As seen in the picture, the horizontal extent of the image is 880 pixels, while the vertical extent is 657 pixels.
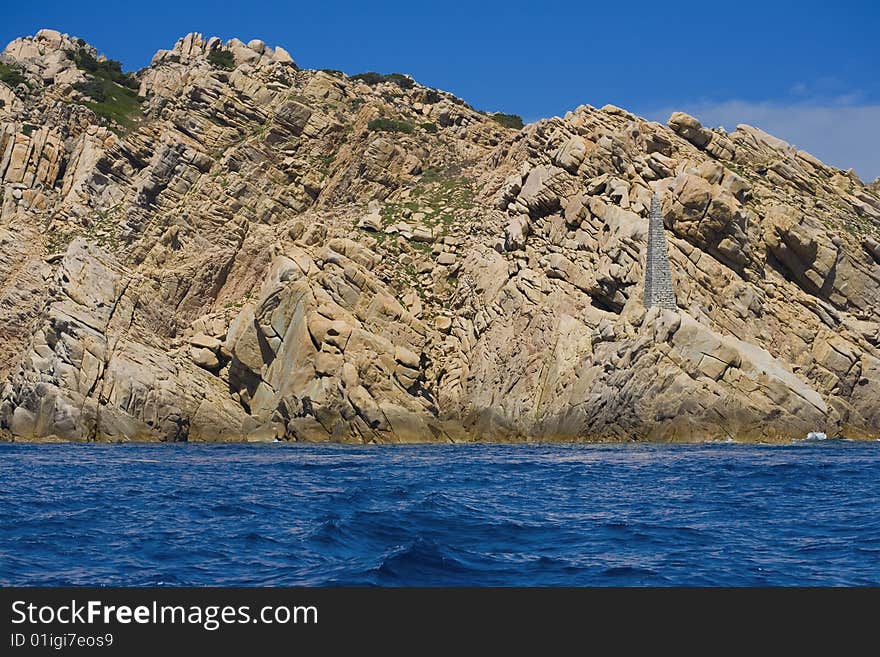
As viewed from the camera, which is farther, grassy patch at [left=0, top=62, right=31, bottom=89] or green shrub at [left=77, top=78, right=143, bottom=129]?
grassy patch at [left=0, top=62, right=31, bottom=89]

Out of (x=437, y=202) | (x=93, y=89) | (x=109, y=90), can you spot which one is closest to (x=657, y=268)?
(x=437, y=202)

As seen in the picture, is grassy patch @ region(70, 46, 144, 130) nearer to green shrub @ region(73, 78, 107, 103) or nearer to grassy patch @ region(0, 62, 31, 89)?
green shrub @ region(73, 78, 107, 103)

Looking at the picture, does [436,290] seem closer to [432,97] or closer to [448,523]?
[432,97]

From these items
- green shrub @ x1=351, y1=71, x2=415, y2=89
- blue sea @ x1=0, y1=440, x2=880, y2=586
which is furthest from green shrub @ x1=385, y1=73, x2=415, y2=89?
blue sea @ x1=0, y1=440, x2=880, y2=586

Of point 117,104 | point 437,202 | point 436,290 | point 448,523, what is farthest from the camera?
point 117,104

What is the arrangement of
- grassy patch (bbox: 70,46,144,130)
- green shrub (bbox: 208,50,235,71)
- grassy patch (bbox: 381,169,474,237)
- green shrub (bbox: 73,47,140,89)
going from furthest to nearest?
green shrub (bbox: 73,47,140,89) → green shrub (bbox: 208,50,235,71) → grassy patch (bbox: 70,46,144,130) → grassy patch (bbox: 381,169,474,237)

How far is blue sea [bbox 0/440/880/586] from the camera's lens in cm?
1745

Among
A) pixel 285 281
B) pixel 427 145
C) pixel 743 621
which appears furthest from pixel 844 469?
pixel 427 145

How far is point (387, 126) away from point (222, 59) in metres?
23.3

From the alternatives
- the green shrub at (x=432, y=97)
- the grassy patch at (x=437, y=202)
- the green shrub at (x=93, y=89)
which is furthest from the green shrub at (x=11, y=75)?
the grassy patch at (x=437, y=202)

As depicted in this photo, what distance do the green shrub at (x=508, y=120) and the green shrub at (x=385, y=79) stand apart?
10.8m

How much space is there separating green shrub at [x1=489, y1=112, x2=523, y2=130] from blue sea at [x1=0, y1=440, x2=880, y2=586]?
7196cm

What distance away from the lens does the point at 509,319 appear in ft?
226

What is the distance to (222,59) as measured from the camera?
109 meters
